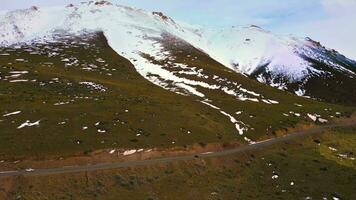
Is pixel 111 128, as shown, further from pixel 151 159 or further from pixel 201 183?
pixel 201 183

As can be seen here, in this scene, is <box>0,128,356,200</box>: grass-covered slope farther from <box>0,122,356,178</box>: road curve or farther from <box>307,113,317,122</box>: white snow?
<box>307,113,317,122</box>: white snow

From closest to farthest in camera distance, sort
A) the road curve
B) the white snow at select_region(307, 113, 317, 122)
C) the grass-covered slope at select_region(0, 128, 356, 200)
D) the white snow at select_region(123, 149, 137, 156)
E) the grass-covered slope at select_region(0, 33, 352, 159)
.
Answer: the grass-covered slope at select_region(0, 128, 356, 200) < the road curve < the white snow at select_region(123, 149, 137, 156) < the grass-covered slope at select_region(0, 33, 352, 159) < the white snow at select_region(307, 113, 317, 122)

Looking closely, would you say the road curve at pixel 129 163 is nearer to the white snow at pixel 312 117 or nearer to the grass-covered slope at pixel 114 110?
the grass-covered slope at pixel 114 110

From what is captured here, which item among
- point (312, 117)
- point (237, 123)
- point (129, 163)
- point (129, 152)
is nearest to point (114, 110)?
point (129, 152)

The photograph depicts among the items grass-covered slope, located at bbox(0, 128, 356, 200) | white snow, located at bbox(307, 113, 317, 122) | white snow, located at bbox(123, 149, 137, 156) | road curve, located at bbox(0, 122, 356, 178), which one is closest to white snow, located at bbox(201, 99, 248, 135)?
road curve, located at bbox(0, 122, 356, 178)

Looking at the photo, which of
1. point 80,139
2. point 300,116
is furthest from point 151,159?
point 300,116

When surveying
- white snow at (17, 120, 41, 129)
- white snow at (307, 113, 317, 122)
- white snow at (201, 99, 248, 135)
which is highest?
white snow at (307, 113, 317, 122)

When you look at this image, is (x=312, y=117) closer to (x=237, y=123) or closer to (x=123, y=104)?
(x=237, y=123)

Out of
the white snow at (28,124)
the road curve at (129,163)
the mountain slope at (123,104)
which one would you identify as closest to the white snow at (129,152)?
the mountain slope at (123,104)
